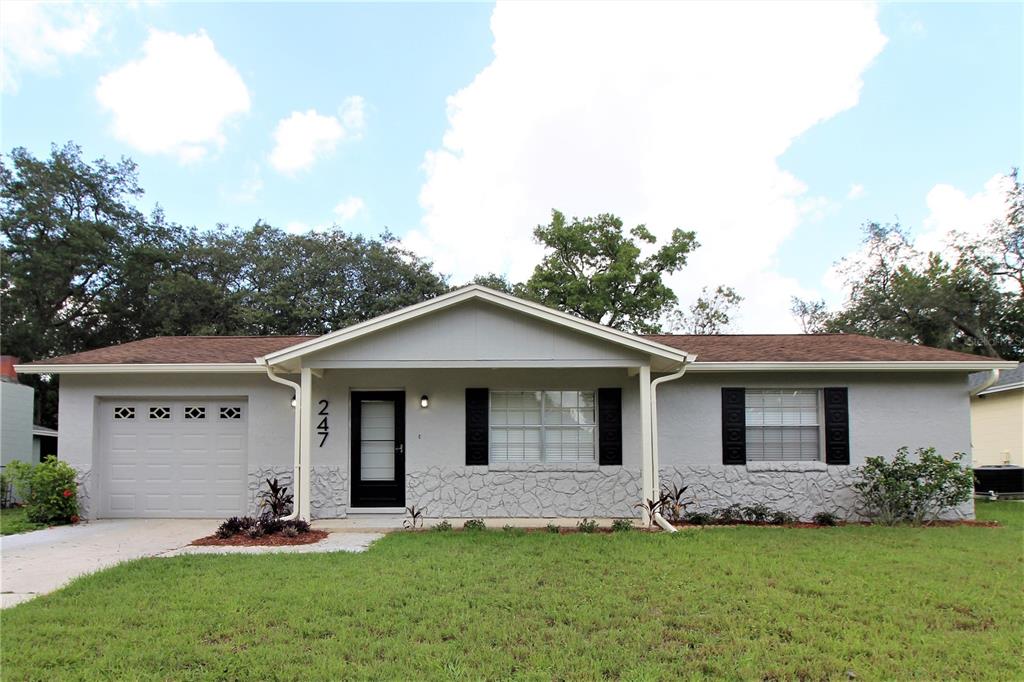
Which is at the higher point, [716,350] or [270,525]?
[716,350]

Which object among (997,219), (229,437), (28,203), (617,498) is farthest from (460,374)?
(997,219)

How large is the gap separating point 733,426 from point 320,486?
Result: 678 cm

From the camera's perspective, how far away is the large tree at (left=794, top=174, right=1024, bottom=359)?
24.4 m

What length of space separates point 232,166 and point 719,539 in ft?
61.1

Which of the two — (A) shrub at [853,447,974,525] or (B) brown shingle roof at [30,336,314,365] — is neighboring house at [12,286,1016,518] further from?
(A) shrub at [853,447,974,525]

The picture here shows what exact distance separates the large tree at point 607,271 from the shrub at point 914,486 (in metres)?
17.2

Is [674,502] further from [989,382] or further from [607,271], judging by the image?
[607,271]

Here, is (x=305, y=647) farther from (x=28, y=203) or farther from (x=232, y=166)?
(x=28, y=203)


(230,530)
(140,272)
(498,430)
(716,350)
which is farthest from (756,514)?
(140,272)

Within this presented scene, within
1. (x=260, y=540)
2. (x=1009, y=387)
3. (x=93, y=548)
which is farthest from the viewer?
(x=1009, y=387)

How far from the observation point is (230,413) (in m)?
10.6

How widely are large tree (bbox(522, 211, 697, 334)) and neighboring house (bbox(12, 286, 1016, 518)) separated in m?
16.3

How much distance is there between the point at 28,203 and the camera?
77.2 feet

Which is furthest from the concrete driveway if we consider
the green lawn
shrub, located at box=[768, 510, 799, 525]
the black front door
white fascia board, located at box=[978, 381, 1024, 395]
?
Answer: white fascia board, located at box=[978, 381, 1024, 395]
